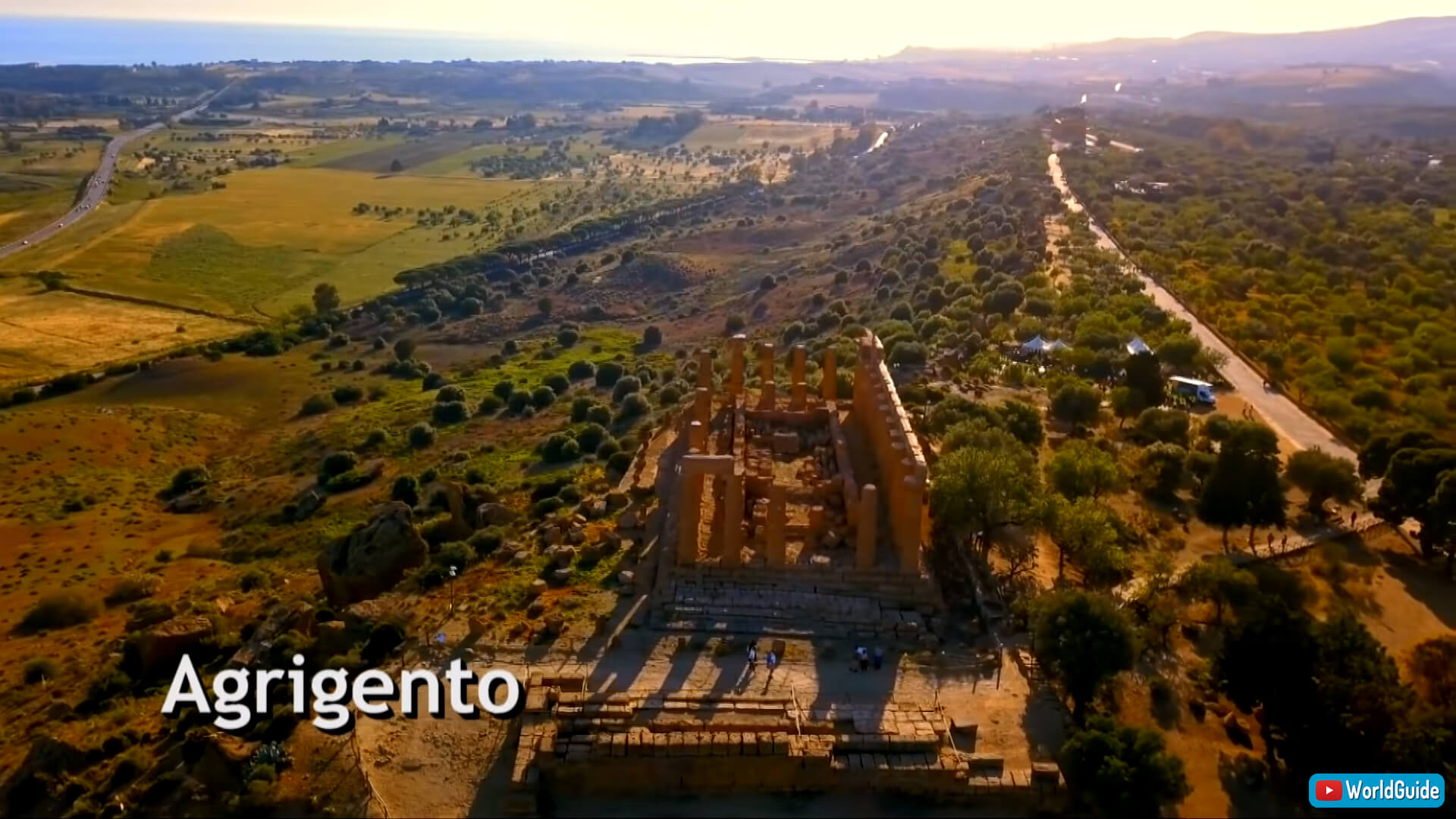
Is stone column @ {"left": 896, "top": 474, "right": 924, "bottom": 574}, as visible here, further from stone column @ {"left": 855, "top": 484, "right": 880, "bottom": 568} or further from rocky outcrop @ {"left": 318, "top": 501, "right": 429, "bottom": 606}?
rocky outcrop @ {"left": 318, "top": 501, "right": 429, "bottom": 606}

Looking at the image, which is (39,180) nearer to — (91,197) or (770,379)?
(91,197)

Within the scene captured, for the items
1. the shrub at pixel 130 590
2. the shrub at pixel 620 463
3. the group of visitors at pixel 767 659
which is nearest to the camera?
the group of visitors at pixel 767 659

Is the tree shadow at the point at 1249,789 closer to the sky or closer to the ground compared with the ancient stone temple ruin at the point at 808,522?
closer to the ground

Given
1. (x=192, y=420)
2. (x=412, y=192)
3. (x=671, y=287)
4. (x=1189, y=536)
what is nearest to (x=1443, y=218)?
(x=671, y=287)

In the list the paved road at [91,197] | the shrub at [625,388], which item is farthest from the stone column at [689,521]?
the paved road at [91,197]

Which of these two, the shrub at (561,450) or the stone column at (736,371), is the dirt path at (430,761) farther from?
the shrub at (561,450)

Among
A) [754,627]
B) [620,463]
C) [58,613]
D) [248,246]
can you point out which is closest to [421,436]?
[620,463]

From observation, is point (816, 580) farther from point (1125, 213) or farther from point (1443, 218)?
point (1443, 218)
